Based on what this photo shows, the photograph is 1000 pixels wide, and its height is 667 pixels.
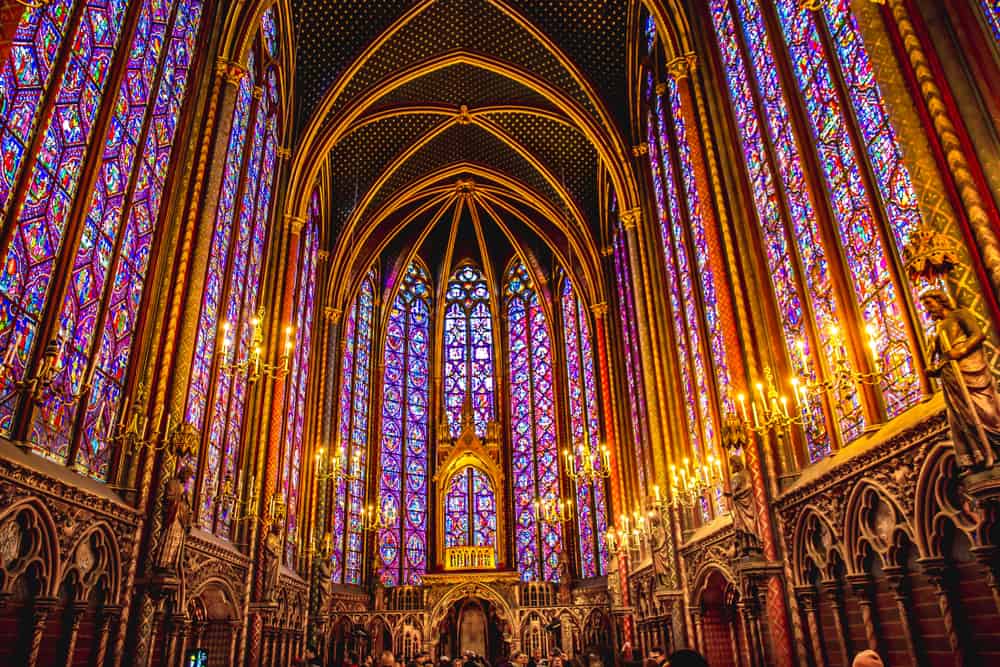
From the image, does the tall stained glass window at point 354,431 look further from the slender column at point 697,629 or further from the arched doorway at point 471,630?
the slender column at point 697,629

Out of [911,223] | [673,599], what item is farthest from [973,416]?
[673,599]

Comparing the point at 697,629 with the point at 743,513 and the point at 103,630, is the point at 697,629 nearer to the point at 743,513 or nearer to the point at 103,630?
the point at 743,513

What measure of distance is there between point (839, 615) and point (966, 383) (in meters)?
5.08

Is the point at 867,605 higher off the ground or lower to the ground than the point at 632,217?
lower

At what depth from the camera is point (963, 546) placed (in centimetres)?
754

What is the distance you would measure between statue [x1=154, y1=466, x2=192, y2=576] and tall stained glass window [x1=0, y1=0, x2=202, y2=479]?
1.03m

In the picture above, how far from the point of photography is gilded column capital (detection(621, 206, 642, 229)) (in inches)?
799

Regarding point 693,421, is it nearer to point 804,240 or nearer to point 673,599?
point 673,599

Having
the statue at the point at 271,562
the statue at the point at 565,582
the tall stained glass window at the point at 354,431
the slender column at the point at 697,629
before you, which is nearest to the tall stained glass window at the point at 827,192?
the slender column at the point at 697,629

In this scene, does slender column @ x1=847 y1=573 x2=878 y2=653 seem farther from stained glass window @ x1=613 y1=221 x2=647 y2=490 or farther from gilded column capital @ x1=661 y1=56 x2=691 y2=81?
stained glass window @ x1=613 y1=221 x2=647 y2=490

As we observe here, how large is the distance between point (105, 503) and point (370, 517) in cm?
1706

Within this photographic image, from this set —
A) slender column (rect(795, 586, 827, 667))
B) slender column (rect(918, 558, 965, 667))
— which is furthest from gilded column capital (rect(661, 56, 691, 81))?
slender column (rect(918, 558, 965, 667))

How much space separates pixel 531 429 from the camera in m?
29.7

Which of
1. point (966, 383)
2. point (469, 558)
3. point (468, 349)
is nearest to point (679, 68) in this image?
point (966, 383)
